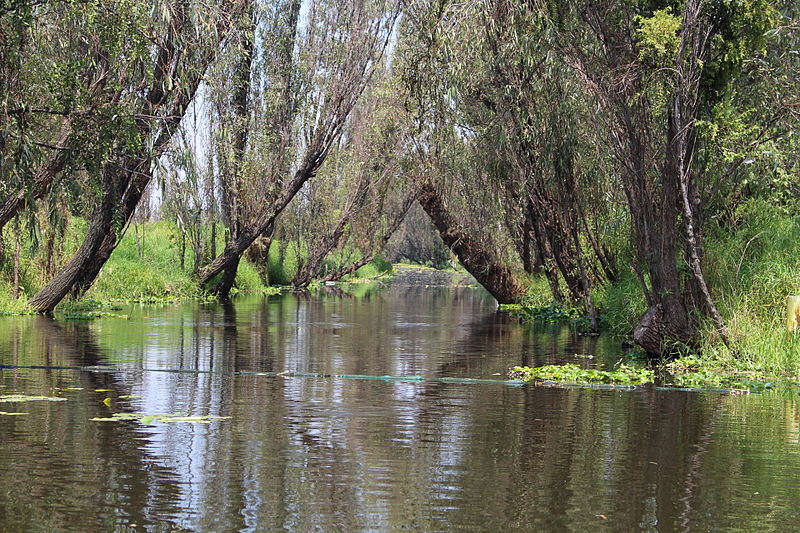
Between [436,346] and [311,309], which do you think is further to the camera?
Answer: [311,309]

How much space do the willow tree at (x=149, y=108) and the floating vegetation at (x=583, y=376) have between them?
598 centimetres

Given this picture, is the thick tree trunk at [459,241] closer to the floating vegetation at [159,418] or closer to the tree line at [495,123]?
A: the tree line at [495,123]

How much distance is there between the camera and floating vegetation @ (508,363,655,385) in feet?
43.3

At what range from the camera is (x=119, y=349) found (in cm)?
1633

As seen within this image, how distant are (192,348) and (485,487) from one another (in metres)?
10.5

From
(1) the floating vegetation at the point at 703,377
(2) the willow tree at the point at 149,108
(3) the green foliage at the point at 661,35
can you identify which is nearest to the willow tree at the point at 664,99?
(3) the green foliage at the point at 661,35

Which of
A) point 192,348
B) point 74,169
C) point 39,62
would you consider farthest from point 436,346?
point 39,62

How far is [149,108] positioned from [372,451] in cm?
1129

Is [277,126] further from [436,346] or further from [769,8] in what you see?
[769,8]

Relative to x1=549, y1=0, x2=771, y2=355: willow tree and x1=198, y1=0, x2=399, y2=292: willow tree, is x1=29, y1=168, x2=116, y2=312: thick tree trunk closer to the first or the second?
x1=198, y1=0, x2=399, y2=292: willow tree

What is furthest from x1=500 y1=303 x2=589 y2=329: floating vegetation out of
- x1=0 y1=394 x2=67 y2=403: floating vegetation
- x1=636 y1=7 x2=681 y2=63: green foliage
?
x1=0 y1=394 x2=67 y2=403: floating vegetation

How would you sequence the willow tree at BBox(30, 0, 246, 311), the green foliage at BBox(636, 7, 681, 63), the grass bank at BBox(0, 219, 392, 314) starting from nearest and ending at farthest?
1. the green foliage at BBox(636, 7, 681, 63)
2. the willow tree at BBox(30, 0, 246, 311)
3. the grass bank at BBox(0, 219, 392, 314)

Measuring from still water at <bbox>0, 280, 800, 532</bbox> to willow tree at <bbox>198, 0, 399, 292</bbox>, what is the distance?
678 inches

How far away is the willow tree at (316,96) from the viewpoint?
32.3m
